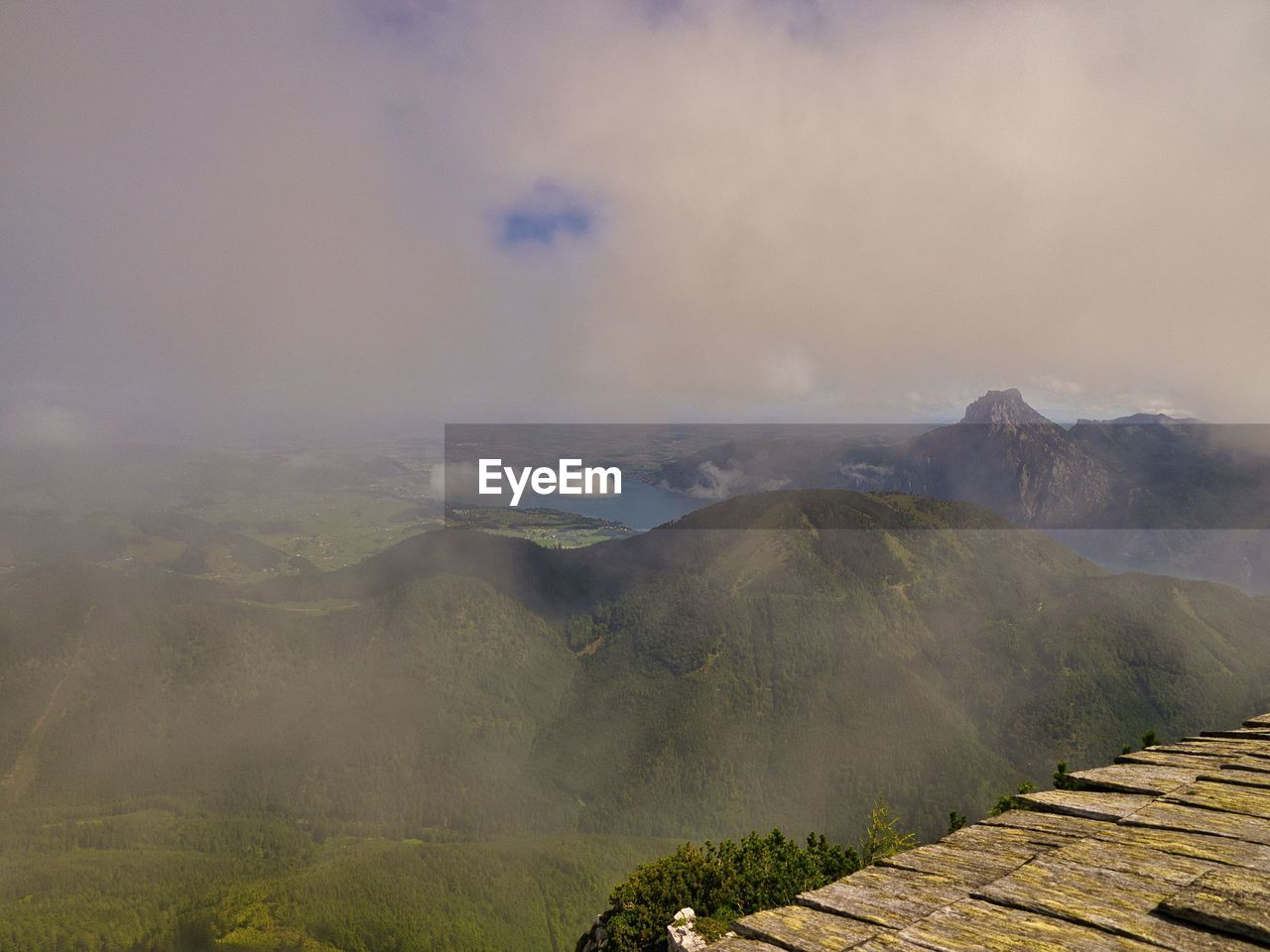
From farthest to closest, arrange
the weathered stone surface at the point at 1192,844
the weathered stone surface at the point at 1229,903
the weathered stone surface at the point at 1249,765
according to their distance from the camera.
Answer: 1. the weathered stone surface at the point at 1249,765
2. the weathered stone surface at the point at 1192,844
3. the weathered stone surface at the point at 1229,903

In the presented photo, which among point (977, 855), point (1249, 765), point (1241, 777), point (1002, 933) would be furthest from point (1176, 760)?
point (1002, 933)

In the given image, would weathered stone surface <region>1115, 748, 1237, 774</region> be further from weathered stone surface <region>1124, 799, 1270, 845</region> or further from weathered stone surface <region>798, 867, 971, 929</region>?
weathered stone surface <region>798, 867, 971, 929</region>

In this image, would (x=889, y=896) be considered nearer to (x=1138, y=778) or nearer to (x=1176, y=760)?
(x=1138, y=778)

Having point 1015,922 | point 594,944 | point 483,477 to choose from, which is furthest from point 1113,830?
point 483,477

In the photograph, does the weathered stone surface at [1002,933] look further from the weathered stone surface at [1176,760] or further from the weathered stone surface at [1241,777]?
the weathered stone surface at [1176,760]

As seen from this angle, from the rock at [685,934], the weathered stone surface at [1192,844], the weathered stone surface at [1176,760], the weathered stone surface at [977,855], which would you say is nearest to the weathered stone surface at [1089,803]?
the weathered stone surface at [1192,844]

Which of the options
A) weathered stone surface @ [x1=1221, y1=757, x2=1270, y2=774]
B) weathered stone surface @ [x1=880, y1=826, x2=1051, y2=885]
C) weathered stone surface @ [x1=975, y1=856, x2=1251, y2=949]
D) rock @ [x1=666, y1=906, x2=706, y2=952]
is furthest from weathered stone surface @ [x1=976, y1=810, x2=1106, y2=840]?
rock @ [x1=666, y1=906, x2=706, y2=952]

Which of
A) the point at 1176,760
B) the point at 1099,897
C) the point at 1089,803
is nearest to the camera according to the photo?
the point at 1099,897

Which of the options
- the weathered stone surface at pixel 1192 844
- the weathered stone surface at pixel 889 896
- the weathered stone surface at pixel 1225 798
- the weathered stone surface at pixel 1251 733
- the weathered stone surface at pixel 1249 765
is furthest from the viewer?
the weathered stone surface at pixel 1251 733
